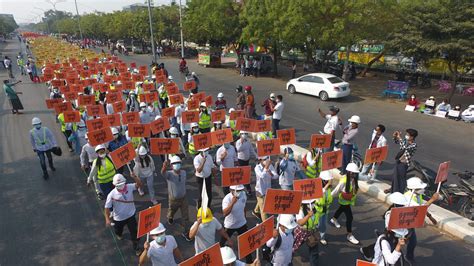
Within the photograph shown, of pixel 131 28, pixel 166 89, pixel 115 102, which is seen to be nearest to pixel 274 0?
pixel 166 89

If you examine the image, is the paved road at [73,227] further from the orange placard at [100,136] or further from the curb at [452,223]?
the orange placard at [100,136]

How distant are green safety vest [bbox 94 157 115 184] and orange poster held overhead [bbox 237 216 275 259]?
3915mm

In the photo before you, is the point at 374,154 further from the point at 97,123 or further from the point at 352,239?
the point at 97,123

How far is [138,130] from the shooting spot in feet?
28.8

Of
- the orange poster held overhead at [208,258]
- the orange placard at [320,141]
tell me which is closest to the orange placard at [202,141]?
the orange placard at [320,141]

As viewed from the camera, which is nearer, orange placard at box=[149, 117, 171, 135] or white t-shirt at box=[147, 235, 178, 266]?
white t-shirt at box=[147, 235, 178, 266]

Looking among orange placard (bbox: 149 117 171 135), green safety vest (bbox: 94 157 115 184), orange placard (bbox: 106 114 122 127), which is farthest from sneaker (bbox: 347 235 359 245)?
orange placard (bbox: 106 114 122 127)

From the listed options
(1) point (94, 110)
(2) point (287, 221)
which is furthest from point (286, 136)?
(1) point (94, 110)

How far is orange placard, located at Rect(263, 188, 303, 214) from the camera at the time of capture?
16.0 ft

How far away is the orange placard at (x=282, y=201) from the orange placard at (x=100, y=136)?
4.67 metres

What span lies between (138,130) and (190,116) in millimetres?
1680

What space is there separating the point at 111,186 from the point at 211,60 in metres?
28.4

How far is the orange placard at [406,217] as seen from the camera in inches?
178

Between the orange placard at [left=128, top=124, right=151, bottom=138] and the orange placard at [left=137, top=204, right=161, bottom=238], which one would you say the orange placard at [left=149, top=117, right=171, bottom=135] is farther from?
the orange placard at [left=137, top=204, right=161, bottom=238]
